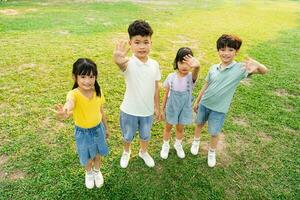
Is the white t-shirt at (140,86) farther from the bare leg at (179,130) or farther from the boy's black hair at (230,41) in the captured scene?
the boy's black hair at (230,41)

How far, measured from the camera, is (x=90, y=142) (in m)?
3.08

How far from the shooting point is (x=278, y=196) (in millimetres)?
3428

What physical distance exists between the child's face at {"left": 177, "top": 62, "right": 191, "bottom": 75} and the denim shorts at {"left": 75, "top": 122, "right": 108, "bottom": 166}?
1.03 metres

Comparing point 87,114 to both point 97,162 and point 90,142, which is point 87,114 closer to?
point 90,142

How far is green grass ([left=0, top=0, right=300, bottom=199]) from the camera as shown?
3.42m

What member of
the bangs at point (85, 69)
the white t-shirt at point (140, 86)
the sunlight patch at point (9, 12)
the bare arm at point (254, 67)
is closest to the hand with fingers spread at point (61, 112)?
the bangs at point (85, 69)

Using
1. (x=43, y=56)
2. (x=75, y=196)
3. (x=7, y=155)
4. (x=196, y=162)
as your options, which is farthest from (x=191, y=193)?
(x=43, y=56)

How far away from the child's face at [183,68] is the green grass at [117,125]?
1.13m

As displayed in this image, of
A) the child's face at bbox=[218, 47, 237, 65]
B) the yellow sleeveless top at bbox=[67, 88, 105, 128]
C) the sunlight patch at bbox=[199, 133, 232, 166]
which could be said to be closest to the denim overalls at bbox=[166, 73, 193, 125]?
the child's face at bbox=[218, 47, 237, 65]

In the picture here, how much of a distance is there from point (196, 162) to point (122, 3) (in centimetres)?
1186

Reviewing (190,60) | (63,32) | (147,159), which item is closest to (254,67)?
(190,60)

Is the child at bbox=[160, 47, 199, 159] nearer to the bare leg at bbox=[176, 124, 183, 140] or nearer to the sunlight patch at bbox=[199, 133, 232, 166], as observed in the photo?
the bare leg at bbox=[176, 124, 183, 140]

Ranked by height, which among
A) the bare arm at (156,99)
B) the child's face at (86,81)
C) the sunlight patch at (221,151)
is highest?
the child's face at (86,81)

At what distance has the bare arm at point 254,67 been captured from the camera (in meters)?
3.08
